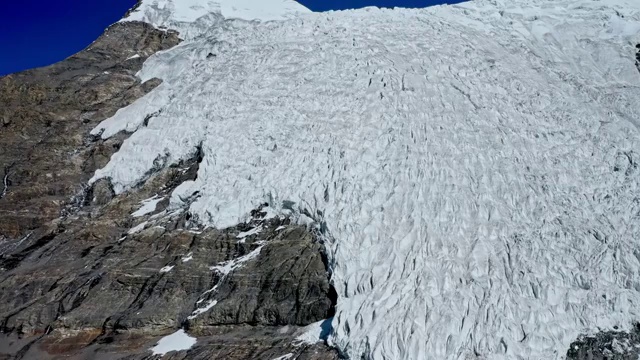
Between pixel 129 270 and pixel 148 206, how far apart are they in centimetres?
582

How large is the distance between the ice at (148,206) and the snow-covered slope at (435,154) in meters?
1.89

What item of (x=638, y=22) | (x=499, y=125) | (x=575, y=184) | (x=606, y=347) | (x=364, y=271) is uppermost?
(x=638, y=22)

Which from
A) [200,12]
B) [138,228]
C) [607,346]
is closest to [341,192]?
[138,228]

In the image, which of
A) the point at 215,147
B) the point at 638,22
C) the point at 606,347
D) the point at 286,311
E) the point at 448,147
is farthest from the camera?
the point at 638,22

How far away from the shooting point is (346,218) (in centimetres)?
2850

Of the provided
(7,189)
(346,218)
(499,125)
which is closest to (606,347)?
(346,218)

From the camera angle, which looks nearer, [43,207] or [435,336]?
[435,336]

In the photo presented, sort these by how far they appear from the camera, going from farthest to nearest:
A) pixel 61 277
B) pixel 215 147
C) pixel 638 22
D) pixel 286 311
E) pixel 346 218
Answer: pixel 638 22 → pixel 215 147 → pixel 61 277 → pixel 346 218 → pixel 286 311

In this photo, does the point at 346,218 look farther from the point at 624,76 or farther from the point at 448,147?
the point at 624,76

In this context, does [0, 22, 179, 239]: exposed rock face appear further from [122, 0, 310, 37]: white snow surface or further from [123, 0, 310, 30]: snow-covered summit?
[123, 0, 310, 30]: snow-covered summit

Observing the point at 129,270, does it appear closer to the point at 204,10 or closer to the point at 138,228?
the point at 138,228

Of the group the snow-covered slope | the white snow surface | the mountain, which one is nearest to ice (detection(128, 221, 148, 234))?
the mountain

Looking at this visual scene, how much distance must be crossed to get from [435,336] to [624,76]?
27012mm

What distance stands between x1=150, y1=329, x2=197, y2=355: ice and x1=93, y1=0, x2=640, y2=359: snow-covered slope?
22.4 ft
